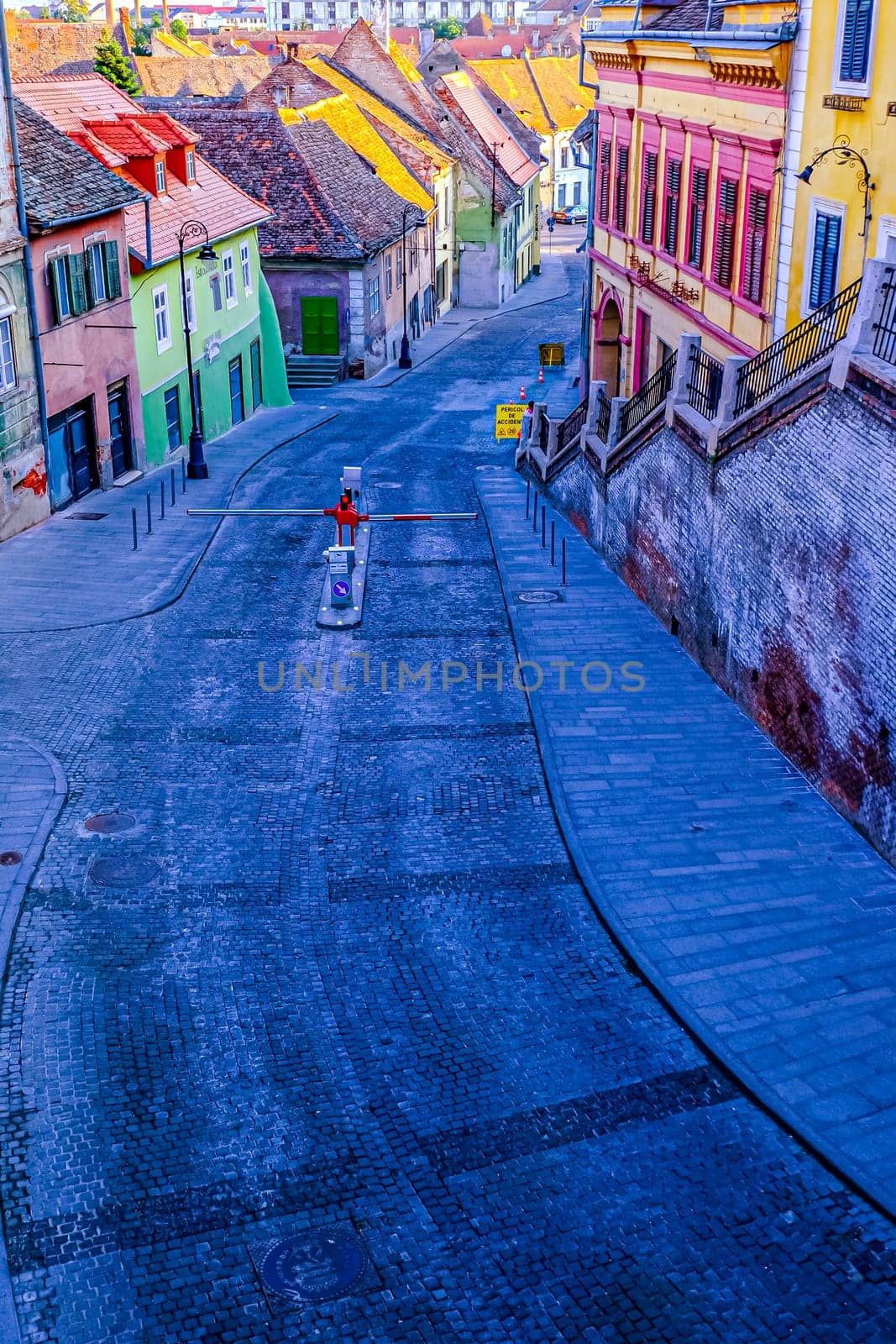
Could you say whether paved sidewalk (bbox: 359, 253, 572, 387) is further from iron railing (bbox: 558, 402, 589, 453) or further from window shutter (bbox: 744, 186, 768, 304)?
window shutter (bbox: 744, 186, 768, 304)

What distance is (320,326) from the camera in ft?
173

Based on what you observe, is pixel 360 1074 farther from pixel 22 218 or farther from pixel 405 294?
pixel 405 294

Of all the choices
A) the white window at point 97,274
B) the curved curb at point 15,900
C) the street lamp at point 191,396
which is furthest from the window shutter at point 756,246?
the curved curb at point 15,900

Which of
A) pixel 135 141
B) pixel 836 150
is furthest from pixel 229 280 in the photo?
pixel 836 150

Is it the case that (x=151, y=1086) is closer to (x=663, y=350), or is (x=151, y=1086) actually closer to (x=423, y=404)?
(x=663, y=350)

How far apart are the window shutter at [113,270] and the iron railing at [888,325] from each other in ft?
74.1

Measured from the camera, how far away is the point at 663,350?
3497 cm

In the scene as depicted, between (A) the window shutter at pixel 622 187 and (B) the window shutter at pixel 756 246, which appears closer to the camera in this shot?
(B) the window shutter at pixel 756 246

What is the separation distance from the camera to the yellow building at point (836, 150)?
21.8 meters

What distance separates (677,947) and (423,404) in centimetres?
3766

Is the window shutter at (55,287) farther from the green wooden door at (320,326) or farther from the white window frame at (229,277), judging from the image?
the green wooden door at (320,326)

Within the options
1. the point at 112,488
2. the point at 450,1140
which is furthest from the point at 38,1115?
the point at 112,488

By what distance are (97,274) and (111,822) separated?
2030 centimetres

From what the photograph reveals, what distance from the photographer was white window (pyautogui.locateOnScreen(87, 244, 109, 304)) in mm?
32812
